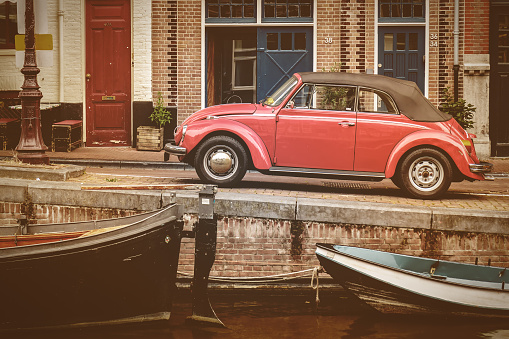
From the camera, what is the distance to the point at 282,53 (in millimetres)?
17297

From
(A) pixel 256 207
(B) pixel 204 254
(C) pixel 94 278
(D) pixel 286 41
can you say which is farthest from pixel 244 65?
(C) pixel 94 278

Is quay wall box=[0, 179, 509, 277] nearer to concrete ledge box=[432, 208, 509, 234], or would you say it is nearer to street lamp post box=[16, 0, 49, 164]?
concrete ledge box=[432, 208, 509, 234]

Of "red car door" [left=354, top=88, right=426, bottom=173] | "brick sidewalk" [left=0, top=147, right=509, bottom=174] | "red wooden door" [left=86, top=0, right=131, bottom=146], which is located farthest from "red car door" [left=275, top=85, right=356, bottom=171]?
"red wooden door" [left=86, top=0, right=131, bottom=146]

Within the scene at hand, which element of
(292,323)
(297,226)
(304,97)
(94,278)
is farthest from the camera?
(304,97)

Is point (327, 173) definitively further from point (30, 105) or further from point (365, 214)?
point (30, 105)

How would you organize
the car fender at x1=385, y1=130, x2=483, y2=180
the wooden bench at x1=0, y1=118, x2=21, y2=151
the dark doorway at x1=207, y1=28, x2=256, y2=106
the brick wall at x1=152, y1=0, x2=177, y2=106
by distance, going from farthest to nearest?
the dark doorway at x1=207, y1=28, x2=256, y2=106
the brick wall at x1=152, y1=0, x2=177, y2=106
the wooden bench at x1=0, y1=118, x2=21, y2=151
the car fender at x1=385, y1=130, x2=483, y2=180

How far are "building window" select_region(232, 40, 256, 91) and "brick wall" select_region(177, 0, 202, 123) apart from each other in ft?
3.09

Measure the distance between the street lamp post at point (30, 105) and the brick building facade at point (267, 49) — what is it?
5.62 metres

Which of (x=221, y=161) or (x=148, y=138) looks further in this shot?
(x=148, y=138)

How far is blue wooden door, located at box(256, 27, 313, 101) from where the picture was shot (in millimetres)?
17250

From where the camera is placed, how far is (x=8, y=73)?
1738 centimetres

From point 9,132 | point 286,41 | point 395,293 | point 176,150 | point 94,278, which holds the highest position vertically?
point 286,41

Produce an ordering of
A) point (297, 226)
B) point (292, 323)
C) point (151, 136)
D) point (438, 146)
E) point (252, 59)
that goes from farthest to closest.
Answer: point (252, 59) < point (151, 136) < point (438, 146) < point (297, 226) < point (292, 323)

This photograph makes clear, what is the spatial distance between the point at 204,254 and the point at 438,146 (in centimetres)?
374
